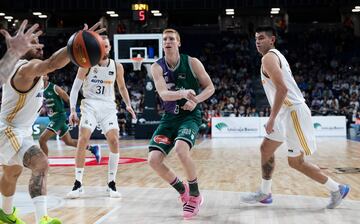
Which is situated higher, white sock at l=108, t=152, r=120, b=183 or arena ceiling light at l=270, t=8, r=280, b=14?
arena ceiling light at l=270, t=8, r=280, b=14

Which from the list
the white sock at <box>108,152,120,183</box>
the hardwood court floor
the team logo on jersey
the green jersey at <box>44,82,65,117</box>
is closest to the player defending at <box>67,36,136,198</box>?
the white sock at <box>108,152,120,183</box>

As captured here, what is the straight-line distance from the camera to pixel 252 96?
24.1 metres

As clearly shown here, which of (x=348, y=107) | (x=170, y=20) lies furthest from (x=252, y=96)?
(x=170, y=20)

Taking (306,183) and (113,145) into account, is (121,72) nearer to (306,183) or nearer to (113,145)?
(113,145)

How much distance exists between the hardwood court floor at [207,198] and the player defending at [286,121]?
24 cm

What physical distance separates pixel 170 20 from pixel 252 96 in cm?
996

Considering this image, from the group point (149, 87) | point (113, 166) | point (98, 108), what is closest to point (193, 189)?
point (113, 166)

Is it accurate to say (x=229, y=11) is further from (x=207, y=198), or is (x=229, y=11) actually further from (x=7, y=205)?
(x=7, y=205)

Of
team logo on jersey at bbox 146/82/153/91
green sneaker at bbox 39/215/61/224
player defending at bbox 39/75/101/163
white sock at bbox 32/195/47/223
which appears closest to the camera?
green sneaker at bbox 39/215/61/224

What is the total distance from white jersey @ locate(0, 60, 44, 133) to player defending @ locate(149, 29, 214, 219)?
4.46 ft

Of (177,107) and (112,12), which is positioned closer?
(177,107)

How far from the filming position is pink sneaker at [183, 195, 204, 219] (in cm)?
488

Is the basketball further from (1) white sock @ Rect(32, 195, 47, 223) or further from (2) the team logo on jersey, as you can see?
(2) the team logo on jersey

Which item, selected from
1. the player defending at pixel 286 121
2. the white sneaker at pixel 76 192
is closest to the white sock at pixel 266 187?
the player defending at pixel 286 121
